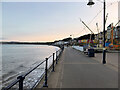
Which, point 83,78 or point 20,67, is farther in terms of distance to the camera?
point 20,67

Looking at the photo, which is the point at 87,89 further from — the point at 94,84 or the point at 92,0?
the point at 92,0

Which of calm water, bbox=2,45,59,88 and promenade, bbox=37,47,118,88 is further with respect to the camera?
calm water, bbox=2,45,59,88

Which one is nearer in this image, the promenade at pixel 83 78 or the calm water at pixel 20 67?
the promenade at pixel 83 78

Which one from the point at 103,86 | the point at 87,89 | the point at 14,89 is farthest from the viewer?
the point at 14,89

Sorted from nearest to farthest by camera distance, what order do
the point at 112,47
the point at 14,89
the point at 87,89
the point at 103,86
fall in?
the point at 87,89 < the point at 103,86 < the point at 14,89 < the point at 112,47

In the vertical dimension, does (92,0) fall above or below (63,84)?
above

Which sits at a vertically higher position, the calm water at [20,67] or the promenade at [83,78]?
the promenade at [83,78]

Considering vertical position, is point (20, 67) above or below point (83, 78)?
below

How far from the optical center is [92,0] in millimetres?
8867

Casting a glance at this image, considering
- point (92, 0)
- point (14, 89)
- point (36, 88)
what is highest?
point (92, 0)

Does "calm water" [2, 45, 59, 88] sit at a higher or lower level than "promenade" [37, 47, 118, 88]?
lower

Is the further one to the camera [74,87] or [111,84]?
[111,84]

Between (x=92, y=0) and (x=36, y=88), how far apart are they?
8049mm

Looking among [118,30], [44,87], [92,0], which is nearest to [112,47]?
[92,0]
